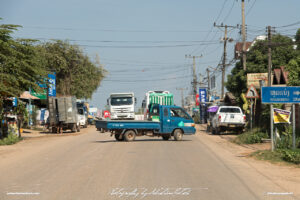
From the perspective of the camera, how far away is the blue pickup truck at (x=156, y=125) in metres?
26.0

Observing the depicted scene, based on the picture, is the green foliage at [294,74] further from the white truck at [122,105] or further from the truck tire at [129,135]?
the white truck at [122,105]

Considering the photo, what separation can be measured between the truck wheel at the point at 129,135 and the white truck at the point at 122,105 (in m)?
19.4

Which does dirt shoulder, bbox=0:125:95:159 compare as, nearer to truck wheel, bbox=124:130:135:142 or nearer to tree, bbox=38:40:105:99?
truck wheel, bbox=124:130:135:142

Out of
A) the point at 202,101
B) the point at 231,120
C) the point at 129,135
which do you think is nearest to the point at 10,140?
the point at 129,135

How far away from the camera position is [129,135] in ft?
86.8

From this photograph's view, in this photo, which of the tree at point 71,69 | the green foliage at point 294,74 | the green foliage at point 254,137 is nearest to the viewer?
the green foliage at point 294,74

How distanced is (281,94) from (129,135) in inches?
456

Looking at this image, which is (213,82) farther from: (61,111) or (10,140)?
(10,140)

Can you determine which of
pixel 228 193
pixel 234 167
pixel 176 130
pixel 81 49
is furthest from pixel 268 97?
pixel 81 49

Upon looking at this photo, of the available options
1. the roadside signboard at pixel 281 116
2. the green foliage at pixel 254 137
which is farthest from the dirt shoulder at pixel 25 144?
the green foliage at pixel 254 137

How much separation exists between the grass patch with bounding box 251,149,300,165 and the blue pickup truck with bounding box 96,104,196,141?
9580 millimetres

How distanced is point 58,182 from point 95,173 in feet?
5.52

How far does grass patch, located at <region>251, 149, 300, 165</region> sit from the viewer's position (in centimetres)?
1502

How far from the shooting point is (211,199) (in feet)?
28.6
